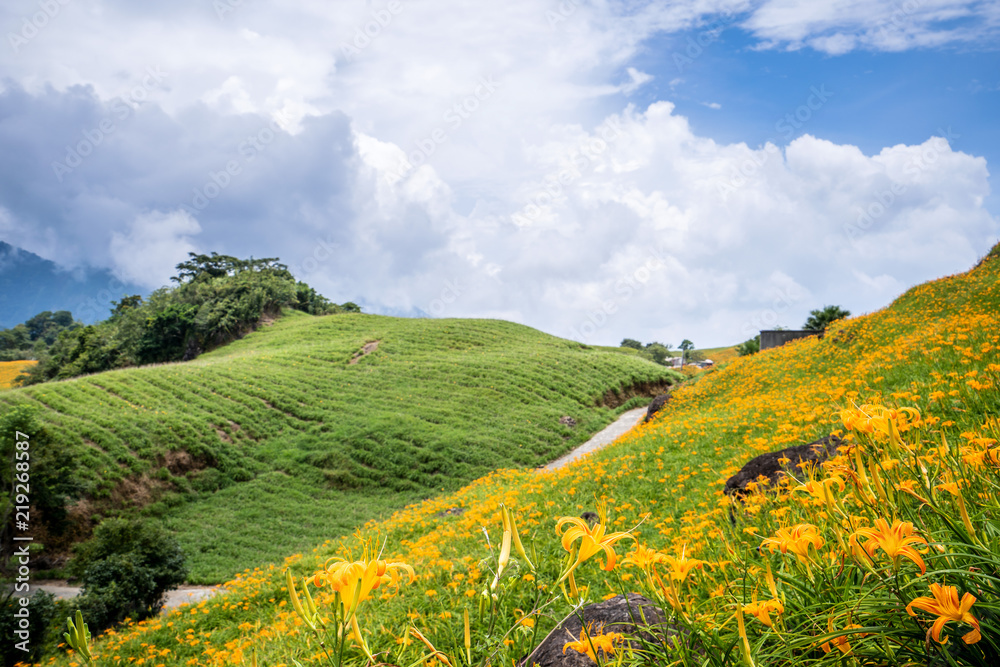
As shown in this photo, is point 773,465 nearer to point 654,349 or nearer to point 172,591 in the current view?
point 172,591

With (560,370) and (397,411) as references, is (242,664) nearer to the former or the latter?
(397,411)

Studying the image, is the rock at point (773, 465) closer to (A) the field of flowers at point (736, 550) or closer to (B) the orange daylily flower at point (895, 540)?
(A) the field of flowers at point (736, 550)

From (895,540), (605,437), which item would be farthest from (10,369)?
(895,540)

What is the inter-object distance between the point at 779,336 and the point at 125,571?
23943 mm

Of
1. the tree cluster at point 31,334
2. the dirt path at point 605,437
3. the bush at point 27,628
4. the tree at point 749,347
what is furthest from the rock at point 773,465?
the tree cluster at point 31,334

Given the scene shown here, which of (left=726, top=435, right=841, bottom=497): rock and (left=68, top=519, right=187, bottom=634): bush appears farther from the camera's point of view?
(left=68, top=519, right=187, bottom=634): bush

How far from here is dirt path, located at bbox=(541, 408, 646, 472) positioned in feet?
70.5

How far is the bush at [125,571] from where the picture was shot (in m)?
8.70

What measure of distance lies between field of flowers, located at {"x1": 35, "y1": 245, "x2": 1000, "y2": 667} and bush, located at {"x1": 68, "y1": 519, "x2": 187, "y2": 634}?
1.23m

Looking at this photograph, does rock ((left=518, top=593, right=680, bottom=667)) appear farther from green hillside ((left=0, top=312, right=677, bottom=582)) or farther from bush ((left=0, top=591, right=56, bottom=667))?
green hillside ((left=0, top=312, right=677, bottom=582))

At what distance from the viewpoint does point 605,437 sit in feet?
78.5

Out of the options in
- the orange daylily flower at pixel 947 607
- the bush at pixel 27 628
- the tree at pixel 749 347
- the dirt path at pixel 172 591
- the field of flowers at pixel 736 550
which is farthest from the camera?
the tree at pixel 749 347

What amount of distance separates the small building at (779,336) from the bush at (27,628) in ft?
79.7

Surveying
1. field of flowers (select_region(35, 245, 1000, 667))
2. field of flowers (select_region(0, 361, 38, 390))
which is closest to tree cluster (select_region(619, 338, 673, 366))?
field of flowers (select_region(35, 245, 1000, 667))
